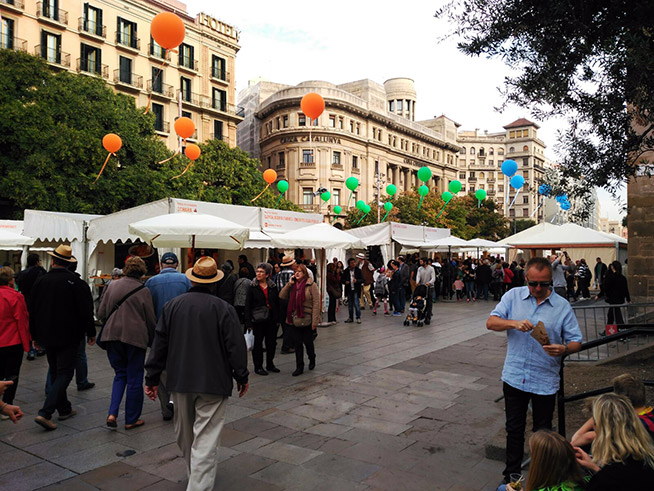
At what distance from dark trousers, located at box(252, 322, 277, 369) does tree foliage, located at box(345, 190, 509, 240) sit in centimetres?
3798

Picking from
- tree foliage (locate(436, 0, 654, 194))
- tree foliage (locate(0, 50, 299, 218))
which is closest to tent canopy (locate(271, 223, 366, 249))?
tree foliage (locate(436, 0, 654, 194))

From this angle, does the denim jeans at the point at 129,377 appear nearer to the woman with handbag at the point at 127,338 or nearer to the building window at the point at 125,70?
the woman with handbag at the point at 127,338

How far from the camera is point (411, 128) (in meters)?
64.2

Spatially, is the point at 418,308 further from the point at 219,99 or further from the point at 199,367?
the point at 219,99

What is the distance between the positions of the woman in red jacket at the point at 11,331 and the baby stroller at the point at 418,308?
9.27 meters

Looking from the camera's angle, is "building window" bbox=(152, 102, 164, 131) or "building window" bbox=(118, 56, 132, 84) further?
"building window" bbox=(152, 102, 164, 131)

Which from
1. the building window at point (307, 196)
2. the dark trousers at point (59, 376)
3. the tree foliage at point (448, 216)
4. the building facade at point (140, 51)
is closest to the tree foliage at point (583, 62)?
the dark trousers at point (59, 376)

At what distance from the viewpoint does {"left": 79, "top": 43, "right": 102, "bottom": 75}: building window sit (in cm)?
3422

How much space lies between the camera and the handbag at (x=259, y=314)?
7.45 m

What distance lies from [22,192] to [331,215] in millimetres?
32357

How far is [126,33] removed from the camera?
121 ft

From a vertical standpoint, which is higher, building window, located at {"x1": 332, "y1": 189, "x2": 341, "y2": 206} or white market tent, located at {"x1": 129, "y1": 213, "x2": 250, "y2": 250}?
building window, located at {"x1": 332, "y1": 189, "x2": 341, "y2": 206}

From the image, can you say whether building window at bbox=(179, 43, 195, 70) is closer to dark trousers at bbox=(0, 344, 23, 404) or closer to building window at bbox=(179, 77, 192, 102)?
building window at bbox=(179, 77, 192, 102)

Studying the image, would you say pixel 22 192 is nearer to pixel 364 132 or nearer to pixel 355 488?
pixel 355 488
